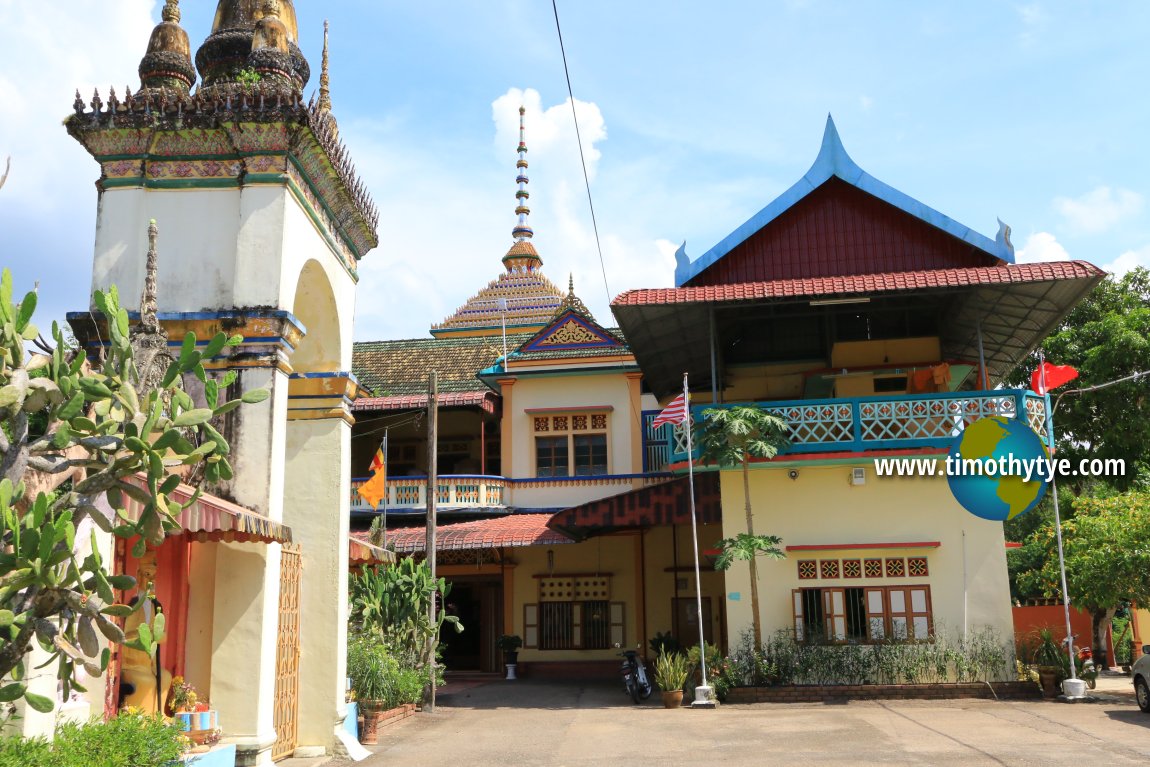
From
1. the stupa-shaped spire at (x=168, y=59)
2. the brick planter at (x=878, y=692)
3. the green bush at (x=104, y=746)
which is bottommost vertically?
the brick planter at (x=878, y=692)

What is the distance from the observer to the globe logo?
16016 millimetres

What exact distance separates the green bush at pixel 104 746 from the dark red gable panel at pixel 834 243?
43.3ft

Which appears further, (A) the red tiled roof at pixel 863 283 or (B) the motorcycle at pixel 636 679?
(B) the motorcycle at pixel 636 679

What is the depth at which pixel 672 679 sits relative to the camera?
1549cm

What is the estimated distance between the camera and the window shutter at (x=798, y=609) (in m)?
16.1

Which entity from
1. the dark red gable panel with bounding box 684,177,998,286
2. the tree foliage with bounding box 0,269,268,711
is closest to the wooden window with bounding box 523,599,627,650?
the dark red gable panel with bounding box 684,177,998,286

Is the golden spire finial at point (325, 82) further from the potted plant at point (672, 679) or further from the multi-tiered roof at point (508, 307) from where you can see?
the multi-tiered roof at point (508, 307)

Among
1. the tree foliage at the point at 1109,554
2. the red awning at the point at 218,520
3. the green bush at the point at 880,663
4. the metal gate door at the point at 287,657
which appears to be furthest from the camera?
the green bush at the point at 880,663

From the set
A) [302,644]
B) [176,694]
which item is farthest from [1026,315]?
[176,694]

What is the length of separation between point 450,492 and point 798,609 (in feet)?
30.2

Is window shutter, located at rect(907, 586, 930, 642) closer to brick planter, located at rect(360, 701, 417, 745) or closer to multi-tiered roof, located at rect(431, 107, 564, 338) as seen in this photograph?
brick planter, located at rect(360, 701, 417, 745)

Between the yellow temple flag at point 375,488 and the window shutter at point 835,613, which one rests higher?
the yellow temple flag at point 375,488

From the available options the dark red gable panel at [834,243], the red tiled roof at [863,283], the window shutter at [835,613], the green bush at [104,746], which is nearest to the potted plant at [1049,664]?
the window shutter at [835,613]

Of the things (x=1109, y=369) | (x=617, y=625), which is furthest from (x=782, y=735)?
(x=1109, y=369)
